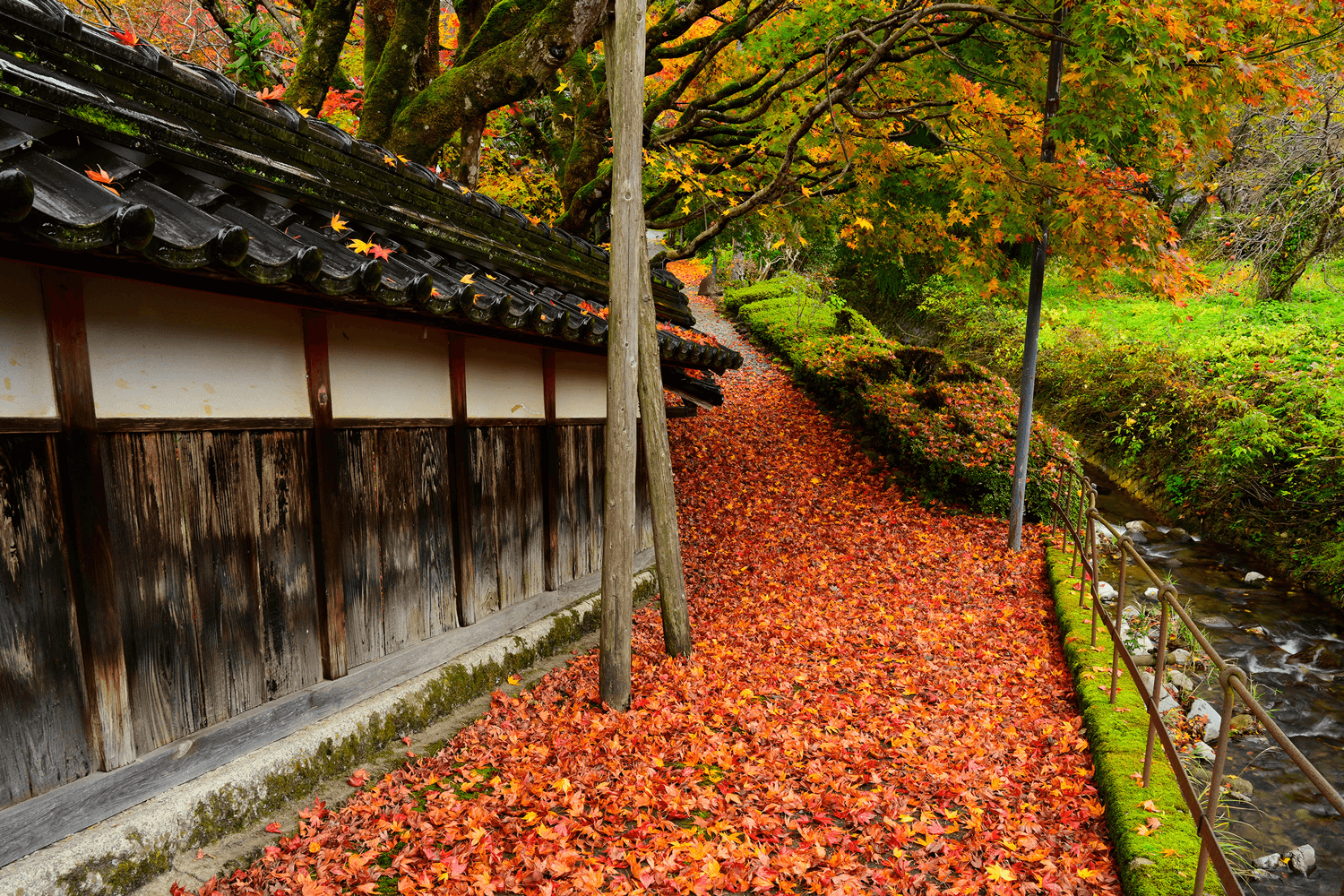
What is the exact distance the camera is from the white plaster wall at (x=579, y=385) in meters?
6.86

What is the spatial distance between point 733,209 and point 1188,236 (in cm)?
2120

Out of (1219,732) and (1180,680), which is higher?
(1219,732)

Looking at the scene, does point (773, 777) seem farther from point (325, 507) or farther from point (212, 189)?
point (212, 189)

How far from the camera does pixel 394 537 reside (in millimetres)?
4781

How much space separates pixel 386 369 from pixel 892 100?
9.20m

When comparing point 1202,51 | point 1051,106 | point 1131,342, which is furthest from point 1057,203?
point 1131,342

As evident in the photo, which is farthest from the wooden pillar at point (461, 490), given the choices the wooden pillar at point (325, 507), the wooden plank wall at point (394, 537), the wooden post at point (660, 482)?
the wooden post at point (660, 482)

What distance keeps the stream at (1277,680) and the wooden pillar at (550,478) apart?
5.87m

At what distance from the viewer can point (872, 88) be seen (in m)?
9.79

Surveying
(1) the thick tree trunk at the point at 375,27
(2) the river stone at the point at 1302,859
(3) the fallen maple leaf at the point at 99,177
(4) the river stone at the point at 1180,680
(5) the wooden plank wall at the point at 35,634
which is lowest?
(2) the river stone at the point at 1302,859

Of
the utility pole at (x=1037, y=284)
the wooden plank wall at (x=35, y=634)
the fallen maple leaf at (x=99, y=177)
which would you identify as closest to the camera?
the fallen maple leaf at (x=99, y=177)

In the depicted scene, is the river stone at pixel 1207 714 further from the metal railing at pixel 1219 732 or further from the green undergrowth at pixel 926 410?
the green undergrowth at pixel 926 410

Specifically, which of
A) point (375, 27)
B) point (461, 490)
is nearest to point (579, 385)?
point (461, 490)

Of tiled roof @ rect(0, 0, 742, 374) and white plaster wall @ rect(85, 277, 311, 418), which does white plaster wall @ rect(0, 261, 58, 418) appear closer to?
white plaster wall @ rect(85, 277, 311, 418)
